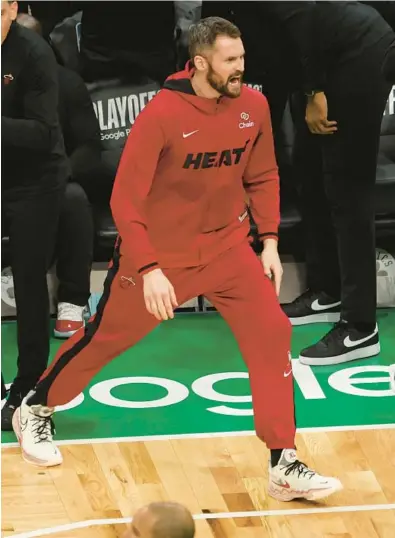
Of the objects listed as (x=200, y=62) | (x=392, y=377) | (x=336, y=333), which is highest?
(x=200, y=62)

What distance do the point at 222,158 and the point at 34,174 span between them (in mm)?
804

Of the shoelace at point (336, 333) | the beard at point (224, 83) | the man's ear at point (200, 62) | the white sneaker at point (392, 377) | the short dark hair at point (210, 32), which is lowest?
the white sneaker at point (392, 377)

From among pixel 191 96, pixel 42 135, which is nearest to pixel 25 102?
pixel 42 135

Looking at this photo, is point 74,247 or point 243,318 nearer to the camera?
point 243,318

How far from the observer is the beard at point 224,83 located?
3.71m

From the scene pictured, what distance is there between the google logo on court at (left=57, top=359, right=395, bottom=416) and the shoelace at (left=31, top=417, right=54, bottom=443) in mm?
422

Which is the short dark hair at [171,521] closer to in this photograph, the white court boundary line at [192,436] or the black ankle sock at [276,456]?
the black ankle sock at [276,456]

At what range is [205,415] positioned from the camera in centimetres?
455

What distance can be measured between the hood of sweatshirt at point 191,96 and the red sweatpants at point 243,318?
46 centimetres

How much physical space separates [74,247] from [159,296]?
1.78 m

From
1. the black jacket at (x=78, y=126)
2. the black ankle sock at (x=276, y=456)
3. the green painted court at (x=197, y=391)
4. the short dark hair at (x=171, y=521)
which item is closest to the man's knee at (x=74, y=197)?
the black jacket at (x=78, y=126)

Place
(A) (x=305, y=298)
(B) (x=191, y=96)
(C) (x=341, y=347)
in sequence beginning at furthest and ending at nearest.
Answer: (A) (x=305, y=298)
(C) (x=341, y=347)
(B) (x=191, y=96)

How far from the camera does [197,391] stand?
188 inches

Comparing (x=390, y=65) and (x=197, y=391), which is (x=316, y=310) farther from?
(x=390, y=65)
